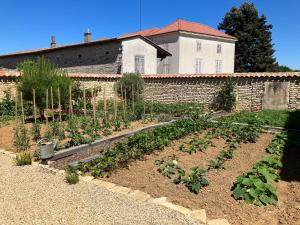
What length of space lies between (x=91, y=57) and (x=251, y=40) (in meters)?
24.3

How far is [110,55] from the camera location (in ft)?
61.5

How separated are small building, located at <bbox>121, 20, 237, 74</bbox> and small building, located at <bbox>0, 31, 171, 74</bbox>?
4276mm

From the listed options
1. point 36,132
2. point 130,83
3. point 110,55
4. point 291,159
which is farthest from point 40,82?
point 110,55

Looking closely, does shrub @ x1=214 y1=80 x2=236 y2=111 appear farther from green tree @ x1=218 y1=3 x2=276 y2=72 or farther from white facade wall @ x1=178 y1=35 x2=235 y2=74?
green tree @ x1=218 y1=3 x2=276 y2=72

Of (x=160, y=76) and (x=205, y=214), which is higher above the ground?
(x=160, y=76)

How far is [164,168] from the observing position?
16.8 feet

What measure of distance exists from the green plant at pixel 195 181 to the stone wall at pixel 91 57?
14.8 meters

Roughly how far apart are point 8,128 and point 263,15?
119 ft

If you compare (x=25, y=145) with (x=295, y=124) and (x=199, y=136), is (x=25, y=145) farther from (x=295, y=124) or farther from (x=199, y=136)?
(x=295, y=124)

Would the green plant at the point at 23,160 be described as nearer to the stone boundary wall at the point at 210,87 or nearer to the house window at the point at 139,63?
the stone boundary wall at the point at 210,87

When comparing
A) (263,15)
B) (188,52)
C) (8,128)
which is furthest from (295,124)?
(263,15)

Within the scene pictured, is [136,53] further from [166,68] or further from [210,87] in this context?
[166,68]

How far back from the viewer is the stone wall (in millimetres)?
18609

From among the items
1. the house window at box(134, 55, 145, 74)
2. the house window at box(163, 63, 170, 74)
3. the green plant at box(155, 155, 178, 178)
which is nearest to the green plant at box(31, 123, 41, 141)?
the green plant at box(155, 155, 178, 178)
